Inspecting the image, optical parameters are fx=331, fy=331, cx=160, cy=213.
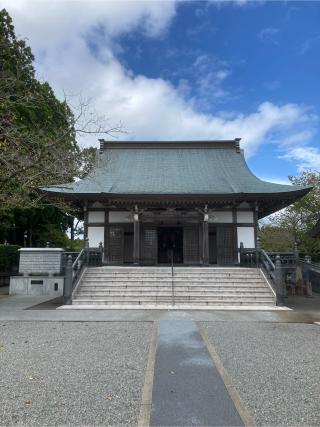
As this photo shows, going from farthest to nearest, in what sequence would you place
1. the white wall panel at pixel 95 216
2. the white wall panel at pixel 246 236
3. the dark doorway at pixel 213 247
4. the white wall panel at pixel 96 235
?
the dark doorway at pixel 213 247
the white wall panel at pixel 95 216
the white wall panel at pixel 96 235
the white wall panel at pixel 246 236

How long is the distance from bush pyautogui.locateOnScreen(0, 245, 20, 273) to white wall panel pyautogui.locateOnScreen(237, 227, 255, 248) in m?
13.3

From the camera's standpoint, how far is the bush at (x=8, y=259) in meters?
19.1

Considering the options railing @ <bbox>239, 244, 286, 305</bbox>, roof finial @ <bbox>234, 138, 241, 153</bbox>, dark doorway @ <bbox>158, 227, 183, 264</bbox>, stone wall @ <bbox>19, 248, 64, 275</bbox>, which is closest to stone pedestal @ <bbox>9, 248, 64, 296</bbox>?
stone wall @ <bbox>19, 248, 64, 275</bbox>

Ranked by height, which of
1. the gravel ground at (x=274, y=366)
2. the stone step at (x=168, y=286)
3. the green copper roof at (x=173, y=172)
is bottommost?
the gravel ground at (x=274, y=366)

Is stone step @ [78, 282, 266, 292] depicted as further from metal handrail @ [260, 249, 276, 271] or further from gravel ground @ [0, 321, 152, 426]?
gravel ground @ [0, 321, 152, 426]

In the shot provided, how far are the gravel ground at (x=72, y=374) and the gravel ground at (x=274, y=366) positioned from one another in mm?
1394

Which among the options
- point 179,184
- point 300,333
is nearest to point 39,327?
point 300,333

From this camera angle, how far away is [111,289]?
12656 millimetres

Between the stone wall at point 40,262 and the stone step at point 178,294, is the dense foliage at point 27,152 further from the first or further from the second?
the stone wall at point 40,262

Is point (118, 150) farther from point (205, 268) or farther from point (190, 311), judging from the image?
point (190, 311)

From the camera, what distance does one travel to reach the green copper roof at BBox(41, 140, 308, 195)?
16.8 meters

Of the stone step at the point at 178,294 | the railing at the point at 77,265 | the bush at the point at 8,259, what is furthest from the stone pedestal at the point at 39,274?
Result: the bush at the point at 8,259

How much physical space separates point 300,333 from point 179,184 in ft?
37.6

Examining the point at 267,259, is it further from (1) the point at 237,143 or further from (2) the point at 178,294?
(1) the point at 237,143
